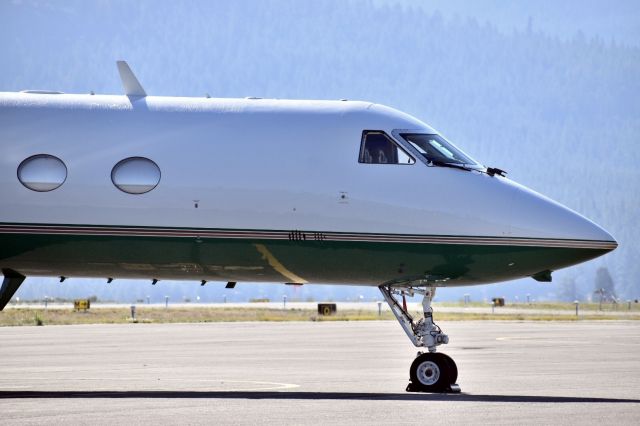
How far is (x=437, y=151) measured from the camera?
2388 cm

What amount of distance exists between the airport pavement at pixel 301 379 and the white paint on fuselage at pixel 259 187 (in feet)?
10.1

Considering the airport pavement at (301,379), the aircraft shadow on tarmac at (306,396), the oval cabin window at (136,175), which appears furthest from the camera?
the oval cabin window at (136,175)

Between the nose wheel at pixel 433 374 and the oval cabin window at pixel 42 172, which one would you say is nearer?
the oval cabin window at pixel 42 172

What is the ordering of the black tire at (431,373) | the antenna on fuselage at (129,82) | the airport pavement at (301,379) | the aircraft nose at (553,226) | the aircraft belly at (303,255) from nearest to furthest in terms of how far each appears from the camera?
the airport pavement at (301,379) → the aircraft nose at (553,226) → the aircraft belly at (303,255) → the black tire at (431,373) → the antenna on fuselage at (129,82)

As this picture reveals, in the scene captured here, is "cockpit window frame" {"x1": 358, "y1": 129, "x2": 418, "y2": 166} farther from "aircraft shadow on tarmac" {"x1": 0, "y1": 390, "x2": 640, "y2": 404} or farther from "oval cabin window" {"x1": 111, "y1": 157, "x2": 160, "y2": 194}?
"aircraft shadow on tarmac" {"x1": 0, "y1": 390, "x2": 640, "y2": 404}

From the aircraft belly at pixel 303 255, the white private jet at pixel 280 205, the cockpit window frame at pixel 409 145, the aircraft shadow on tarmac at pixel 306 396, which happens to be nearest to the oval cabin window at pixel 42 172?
the white private jet at pixel 280 205

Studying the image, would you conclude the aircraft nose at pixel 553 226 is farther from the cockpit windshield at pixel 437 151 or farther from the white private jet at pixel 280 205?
the cockpit windshield at pixel 437 151

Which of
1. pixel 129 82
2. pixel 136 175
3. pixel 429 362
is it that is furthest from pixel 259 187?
pixel 429 362

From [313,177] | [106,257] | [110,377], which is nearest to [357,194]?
[313,177]

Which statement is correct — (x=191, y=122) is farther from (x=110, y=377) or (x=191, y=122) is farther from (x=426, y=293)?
(x=110, y=377)

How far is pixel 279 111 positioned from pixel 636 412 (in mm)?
8541

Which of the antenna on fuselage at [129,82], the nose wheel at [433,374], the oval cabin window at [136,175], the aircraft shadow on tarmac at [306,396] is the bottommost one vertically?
the aircraft shadow on tarmac at [306,396]

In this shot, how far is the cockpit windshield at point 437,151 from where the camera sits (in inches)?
933

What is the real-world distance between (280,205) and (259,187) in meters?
0.51
